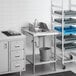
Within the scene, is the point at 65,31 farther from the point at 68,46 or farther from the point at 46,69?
the point at 46,69

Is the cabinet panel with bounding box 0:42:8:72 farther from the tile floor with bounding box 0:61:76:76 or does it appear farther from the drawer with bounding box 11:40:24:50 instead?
the tile floor with bounding box 0:61:76:76

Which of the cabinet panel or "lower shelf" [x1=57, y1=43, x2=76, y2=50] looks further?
"lower shelf" [x1=57, y1=43, x2=76, y2=50]

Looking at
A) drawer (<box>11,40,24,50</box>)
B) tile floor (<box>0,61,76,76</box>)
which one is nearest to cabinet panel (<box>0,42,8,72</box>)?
drawer (<box>11,40,24,50</box>)

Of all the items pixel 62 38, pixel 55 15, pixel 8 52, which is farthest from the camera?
pixel 55 15

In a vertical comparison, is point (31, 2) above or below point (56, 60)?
above

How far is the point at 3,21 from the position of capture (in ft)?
17.0

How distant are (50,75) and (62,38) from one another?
0.87 meters

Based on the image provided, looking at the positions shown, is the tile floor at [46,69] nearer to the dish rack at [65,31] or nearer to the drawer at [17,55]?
the dish rack at [65,31]

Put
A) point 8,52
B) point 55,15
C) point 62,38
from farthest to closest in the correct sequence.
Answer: point 55,15 < point 62,38 < point 8,52

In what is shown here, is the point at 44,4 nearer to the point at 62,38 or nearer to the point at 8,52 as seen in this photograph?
the point at 62,38

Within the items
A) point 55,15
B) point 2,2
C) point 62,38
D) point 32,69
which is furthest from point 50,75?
point 2,2

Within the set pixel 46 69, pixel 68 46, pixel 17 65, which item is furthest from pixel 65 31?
pixel 17 65

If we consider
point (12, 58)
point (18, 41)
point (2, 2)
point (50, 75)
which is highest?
point (2, 2)

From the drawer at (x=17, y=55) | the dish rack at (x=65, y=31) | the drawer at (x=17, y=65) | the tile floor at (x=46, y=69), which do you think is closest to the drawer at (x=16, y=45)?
the drawer at (x=17, y=55)
